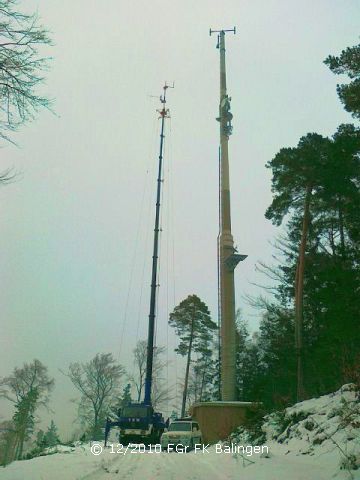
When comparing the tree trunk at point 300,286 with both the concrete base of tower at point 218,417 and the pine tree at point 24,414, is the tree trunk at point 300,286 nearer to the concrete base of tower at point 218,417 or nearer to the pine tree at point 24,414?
the concrete base of tower at point 218,417

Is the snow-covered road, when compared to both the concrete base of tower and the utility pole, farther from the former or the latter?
the utility pole

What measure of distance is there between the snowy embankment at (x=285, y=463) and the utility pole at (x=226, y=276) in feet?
53.2

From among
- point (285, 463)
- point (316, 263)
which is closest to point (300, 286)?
point (316, 263)

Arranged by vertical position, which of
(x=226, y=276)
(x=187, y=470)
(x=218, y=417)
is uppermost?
(x=226, y=276)

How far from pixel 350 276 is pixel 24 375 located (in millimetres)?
44012

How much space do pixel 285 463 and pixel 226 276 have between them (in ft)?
72.2

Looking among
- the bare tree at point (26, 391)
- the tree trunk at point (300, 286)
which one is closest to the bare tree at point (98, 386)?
the bare tree at point (26, 391)

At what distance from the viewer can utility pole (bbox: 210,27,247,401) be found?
95.1 feet

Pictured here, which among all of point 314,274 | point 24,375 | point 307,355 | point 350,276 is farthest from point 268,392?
point 24,375

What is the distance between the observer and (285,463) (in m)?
8.92

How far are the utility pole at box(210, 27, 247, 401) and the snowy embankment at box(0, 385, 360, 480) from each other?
16225mm

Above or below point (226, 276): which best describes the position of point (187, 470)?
below

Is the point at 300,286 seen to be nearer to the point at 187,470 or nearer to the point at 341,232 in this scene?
the point at 341,232

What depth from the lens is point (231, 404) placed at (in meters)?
24.2
